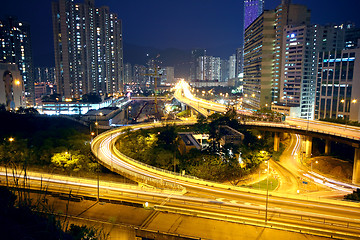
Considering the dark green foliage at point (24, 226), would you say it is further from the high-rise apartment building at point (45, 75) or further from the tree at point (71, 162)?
the high-rise apartment building at point (45, 75)

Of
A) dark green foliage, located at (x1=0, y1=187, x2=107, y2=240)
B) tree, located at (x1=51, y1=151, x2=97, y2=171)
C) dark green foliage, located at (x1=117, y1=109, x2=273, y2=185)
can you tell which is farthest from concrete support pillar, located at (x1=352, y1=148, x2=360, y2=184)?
dark green foliage, located at (x1=0, y1=187, x2=107, y2=240)

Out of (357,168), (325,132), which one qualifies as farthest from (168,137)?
(357,168)

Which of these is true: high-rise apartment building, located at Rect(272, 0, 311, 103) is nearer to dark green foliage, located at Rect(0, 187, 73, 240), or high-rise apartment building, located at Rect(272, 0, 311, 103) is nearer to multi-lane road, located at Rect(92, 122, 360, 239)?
multi-lane road, located at Rect(92, 122, 360, 239)

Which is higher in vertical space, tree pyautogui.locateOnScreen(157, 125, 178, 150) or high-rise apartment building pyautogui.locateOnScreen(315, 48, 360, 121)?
high-rise apartment building pyautogui.locateOnScreen(315, 48, 360, 121)

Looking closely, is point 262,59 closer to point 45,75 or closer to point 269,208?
point 269,208

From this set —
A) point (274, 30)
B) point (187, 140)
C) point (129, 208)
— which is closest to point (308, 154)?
point (187, 140)

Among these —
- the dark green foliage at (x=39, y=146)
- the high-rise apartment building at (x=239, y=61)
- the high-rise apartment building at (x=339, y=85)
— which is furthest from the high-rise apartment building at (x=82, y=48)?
the high-rise apartment building at (x=239, y=61)
